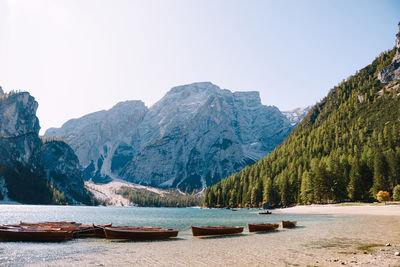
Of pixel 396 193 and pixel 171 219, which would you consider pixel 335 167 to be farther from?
pixel 171 219

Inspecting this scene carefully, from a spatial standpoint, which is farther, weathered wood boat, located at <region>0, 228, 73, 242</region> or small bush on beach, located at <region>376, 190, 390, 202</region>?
small bush on beach, located at <region>376, 190, 390, 202</region>

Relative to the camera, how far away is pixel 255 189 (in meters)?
157

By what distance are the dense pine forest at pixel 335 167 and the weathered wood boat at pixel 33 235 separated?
338 feet

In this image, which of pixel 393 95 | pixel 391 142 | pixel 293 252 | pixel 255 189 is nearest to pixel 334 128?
pixel 393 95

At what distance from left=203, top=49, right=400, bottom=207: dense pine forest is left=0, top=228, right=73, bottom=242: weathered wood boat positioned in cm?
10317

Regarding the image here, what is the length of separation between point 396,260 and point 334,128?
7561 inches

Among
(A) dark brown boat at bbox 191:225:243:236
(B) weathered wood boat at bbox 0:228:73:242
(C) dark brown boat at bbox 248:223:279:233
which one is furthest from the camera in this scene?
(C) dark brown boat at bbox 248:223:279:233

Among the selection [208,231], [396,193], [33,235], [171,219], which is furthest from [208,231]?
[396,193]

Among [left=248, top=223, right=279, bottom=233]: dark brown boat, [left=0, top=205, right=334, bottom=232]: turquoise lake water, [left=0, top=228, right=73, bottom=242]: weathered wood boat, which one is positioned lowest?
[left=0, top=205, right=334, bottom=232]: turquoise lake water

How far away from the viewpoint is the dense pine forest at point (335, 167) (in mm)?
105125

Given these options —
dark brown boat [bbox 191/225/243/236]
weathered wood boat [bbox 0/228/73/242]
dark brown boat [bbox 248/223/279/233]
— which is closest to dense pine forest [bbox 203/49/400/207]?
dark brown boat [bbox 248/223/279/233]

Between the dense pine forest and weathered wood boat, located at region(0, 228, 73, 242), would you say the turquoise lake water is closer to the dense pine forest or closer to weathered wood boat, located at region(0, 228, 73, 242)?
weathered wood boat, located at region(0, 228, 73, 242)

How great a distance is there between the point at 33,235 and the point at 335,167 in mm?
110698

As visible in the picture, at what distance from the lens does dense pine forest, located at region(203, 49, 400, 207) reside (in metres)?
105
